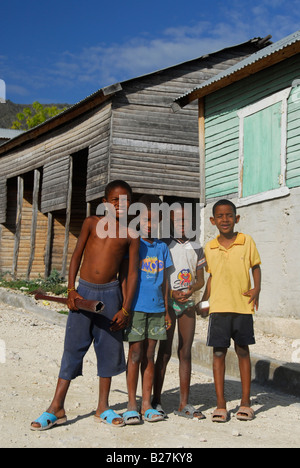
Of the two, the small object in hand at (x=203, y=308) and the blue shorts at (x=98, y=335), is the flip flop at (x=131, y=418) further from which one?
the small object in hand at (x=203, y=308)

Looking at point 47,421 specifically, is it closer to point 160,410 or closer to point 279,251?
point 160,410

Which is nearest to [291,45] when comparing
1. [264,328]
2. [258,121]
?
[258,121]

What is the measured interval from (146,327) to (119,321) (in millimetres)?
300

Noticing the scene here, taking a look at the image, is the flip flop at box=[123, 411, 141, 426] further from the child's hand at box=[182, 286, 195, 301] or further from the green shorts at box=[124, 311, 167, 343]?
the child's hand at box=[182, 286, 195, 301]

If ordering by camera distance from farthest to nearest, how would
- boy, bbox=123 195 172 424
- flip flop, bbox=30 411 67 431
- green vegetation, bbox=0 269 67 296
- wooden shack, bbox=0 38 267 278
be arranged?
wooden shack, bbox=0 38 267 278, green vegetation, bbox=0 269 67 296, boy, bbox=123 195 172 424, flip flop, bbox=30 411 67 431

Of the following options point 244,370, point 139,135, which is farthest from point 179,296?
point 139,135

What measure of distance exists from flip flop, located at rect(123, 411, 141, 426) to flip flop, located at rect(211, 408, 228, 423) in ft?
1.87

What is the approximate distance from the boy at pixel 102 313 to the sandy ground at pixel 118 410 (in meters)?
0.33

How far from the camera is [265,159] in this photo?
33.4ft

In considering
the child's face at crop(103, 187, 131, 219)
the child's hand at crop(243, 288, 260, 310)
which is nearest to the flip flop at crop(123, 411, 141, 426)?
the child's hand at crop(243, 288, 260, 310)

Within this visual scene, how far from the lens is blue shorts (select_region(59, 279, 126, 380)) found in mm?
3873

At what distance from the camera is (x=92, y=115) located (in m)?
16.9
